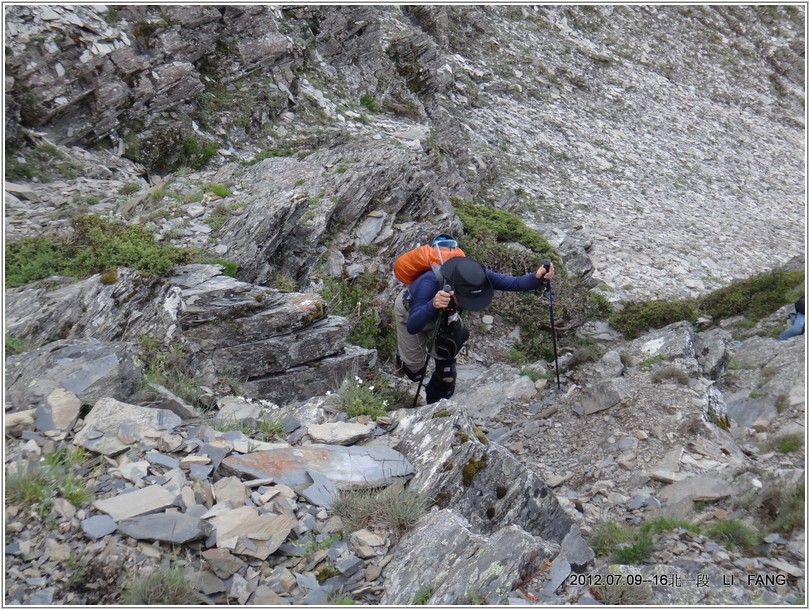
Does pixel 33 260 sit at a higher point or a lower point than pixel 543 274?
lower

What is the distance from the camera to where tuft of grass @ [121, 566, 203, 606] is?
405cm

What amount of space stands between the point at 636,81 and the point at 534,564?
112 ft

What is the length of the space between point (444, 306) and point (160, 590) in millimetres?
4855

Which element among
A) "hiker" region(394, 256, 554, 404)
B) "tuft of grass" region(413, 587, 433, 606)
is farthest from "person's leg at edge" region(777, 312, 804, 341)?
"tuft of grass" region(413, 587, 433, 606)

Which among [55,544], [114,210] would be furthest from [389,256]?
[55,544]

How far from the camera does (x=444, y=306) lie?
787 centimetres

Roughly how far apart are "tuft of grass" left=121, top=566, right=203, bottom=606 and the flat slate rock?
1274 millimetres

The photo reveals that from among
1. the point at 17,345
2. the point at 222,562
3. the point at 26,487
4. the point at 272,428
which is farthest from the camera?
the point at 17,345

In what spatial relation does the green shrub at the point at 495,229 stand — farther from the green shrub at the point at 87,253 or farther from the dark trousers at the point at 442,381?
the green shrub at the point at 87,253

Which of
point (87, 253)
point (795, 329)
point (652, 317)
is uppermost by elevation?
point (795, 329)

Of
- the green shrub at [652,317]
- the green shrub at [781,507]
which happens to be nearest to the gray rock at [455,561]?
the green shrub at [781,507]

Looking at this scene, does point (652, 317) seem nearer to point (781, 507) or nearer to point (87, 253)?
point (781, 507)

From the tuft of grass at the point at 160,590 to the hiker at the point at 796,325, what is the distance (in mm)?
11221

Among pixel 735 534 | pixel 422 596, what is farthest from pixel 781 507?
pixel 422 596
